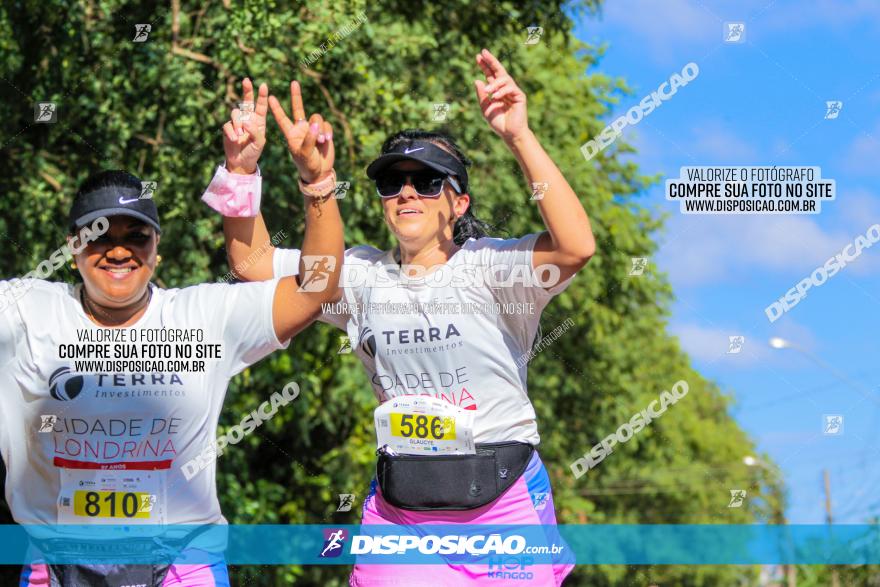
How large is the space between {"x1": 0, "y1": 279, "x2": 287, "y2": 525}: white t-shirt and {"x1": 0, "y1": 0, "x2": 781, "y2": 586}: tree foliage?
3.68 m

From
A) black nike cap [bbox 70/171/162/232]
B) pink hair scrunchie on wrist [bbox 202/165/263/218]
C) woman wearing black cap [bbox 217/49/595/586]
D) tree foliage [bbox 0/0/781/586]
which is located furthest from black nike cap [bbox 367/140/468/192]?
tree foliage [bbox 0/0/781/586]

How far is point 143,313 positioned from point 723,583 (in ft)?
105

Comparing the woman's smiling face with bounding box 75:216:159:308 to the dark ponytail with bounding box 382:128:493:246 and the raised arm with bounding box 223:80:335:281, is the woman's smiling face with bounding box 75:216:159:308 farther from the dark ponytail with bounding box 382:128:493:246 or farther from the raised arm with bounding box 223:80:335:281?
the dark ponytail with bounding box 382:128:493:246

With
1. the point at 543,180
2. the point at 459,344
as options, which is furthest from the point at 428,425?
the point at 543,180

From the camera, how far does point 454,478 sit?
4559 millimetres

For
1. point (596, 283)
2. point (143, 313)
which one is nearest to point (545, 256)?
point (143, 313)

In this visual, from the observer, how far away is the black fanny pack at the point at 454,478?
4.55 metres

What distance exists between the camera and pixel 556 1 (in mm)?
11625

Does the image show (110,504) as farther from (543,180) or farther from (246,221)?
(543,180)

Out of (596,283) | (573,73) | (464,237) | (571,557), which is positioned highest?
(573,73)

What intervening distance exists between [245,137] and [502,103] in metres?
0.98

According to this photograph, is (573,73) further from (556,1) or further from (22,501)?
(22,501)

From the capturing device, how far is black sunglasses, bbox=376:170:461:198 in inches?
191

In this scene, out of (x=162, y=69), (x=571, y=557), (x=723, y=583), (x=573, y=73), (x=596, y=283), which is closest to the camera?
(x=571, y=557)
